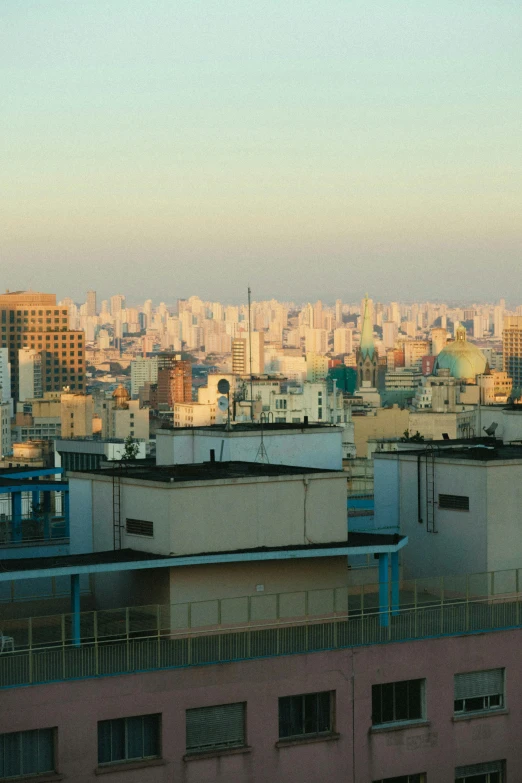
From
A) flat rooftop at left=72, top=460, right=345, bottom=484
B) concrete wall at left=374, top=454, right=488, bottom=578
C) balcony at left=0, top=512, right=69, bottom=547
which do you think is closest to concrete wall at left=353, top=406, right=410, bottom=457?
balcony at left=0, top=512, right=69, bottom=547

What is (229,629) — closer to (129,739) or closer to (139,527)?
(129,739)

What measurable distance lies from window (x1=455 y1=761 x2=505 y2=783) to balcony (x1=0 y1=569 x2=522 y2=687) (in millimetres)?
1471

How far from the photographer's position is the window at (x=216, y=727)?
1645cm

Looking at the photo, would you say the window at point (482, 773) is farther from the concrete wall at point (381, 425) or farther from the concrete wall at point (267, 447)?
the concrete wall at point (381, 425)

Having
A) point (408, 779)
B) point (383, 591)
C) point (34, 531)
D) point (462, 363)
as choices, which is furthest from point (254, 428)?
point (462, 363)

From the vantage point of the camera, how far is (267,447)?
24719 millimetres

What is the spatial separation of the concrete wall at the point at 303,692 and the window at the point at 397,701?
0.10 meters

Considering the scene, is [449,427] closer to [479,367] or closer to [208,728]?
[479,367]

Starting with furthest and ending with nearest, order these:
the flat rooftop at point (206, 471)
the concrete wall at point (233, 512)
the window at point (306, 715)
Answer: the flat rooftop at point (206, 471)
the concrete wall at point (233, 512)
the window at point (306, 715)

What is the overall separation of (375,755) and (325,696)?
86 cm

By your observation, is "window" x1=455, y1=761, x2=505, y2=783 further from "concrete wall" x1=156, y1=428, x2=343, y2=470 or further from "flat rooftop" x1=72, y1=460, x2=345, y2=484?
"concrete wall" x1=156, y1=428, x2=343, y2=470

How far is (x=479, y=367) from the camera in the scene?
652 ft

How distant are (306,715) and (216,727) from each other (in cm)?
104

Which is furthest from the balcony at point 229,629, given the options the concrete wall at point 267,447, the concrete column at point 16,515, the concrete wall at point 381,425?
the concrete wall at point 381,425
